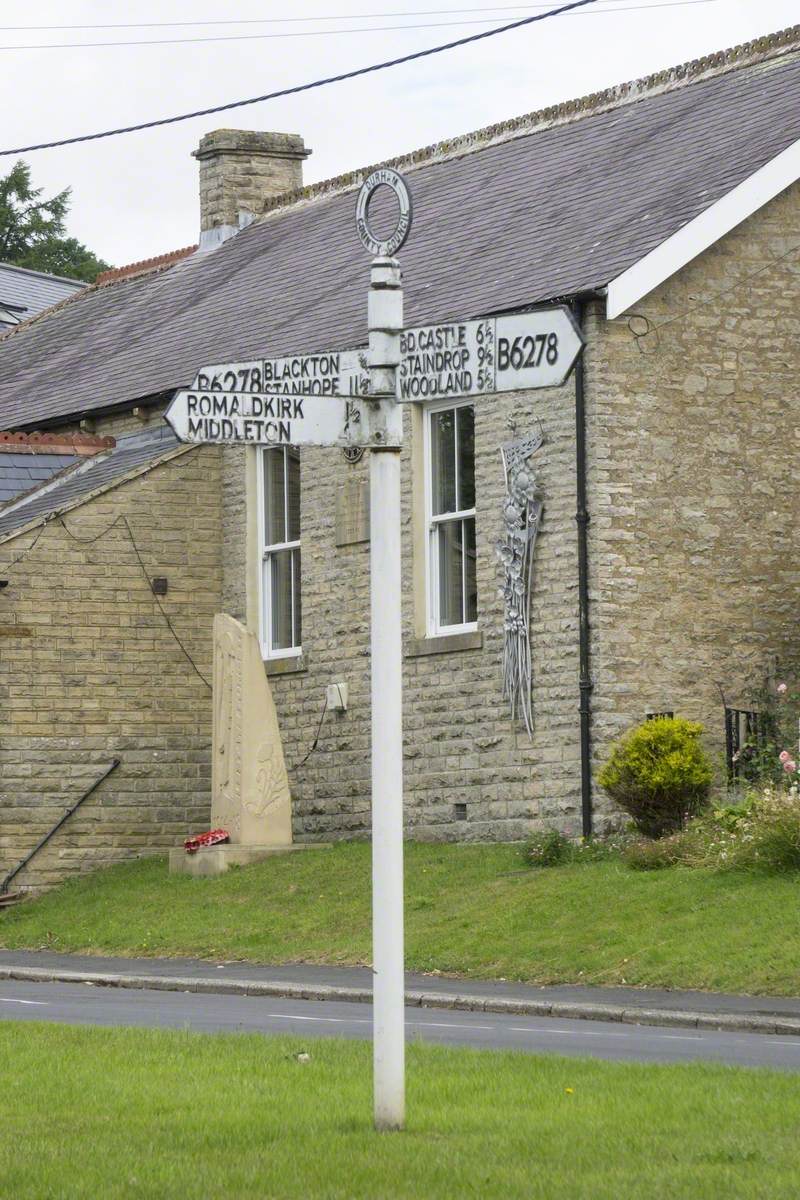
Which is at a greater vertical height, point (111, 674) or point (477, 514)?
point (477, 514)

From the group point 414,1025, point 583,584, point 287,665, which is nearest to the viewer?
point 414,1025

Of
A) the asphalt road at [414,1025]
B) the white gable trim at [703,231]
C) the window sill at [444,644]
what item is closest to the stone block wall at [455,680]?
the window sill at [444,644]

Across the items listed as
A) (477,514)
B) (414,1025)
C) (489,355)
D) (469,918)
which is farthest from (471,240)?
(489,355)

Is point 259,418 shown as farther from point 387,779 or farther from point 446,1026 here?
point 446,1026

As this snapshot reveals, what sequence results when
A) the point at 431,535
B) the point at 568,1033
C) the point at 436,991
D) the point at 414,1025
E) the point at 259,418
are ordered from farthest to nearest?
1. the point at 431,535
2. the point at 436,991
3. the point at 414,1025
4. the point at 568,1033
5. the point at 259,418

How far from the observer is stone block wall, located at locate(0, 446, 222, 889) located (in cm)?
2539

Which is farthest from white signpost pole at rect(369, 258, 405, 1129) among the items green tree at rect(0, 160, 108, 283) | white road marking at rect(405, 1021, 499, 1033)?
green tree at rect(0, 160, 108, 283)

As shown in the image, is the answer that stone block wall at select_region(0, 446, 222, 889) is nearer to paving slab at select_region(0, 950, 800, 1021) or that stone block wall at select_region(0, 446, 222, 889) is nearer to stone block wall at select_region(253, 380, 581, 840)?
stone block wall at select_region(253, 380, 581, 840)

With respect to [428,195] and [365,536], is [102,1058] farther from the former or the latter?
[428,195]

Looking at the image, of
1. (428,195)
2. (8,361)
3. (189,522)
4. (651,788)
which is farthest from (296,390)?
(8,361)

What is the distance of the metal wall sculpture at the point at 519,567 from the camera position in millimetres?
22406

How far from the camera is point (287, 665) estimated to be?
26.0 m

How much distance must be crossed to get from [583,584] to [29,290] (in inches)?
1213

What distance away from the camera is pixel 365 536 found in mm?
24766
